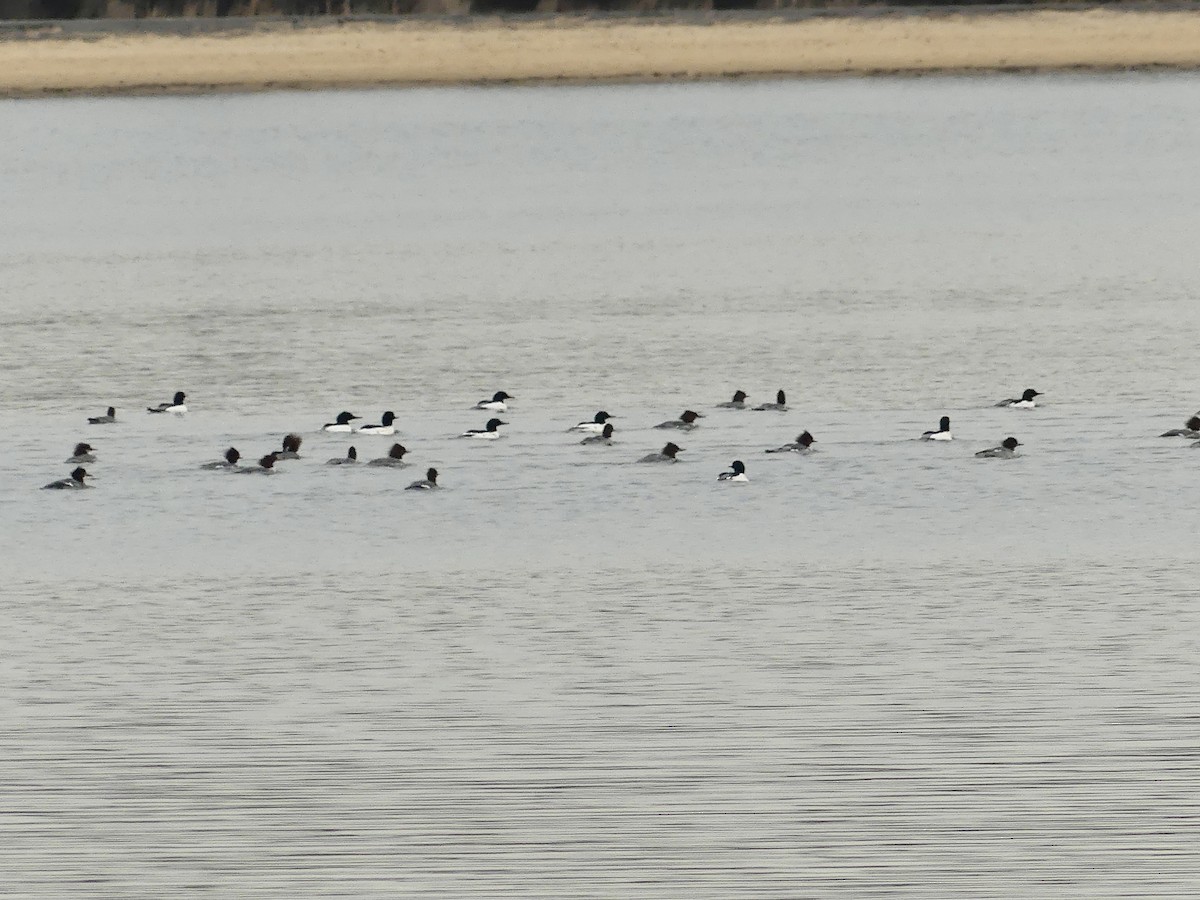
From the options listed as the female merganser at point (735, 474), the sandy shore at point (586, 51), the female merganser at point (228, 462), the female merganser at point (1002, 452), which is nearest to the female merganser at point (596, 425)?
the female merganser at point (735, 474)

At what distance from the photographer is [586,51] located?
64.2m

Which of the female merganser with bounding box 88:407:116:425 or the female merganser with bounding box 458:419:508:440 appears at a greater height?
the female merganser with bounding box 458:419:508:440

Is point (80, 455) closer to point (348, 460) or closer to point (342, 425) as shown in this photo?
point (348, 460)

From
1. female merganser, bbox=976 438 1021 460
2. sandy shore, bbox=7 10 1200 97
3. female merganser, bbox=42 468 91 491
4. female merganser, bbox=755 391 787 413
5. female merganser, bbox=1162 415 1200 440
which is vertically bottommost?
female merganser, bbox=42 468 91 491

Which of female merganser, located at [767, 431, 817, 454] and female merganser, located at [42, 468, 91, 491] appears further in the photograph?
female merganser, located at [767, 431, 817, 454]

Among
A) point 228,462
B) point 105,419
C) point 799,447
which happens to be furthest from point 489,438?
point 105,419

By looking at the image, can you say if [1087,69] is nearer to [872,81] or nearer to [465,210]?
[465,210]

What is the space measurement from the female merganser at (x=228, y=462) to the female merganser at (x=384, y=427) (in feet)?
4.51

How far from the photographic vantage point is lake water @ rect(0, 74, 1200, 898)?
9.11 meters

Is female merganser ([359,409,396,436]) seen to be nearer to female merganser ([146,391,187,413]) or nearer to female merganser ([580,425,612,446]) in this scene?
female merganser ([580,425,612,446])

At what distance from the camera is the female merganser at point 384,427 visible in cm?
1839

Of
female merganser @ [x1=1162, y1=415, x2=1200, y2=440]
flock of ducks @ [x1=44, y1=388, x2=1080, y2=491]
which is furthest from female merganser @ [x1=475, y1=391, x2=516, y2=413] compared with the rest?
female merganser @ [x1=1162, y1=415, x2=1200, y2=440]

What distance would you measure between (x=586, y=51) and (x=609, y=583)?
5216cm

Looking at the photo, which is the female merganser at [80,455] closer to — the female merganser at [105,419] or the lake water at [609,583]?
the lake water at [609,583]
